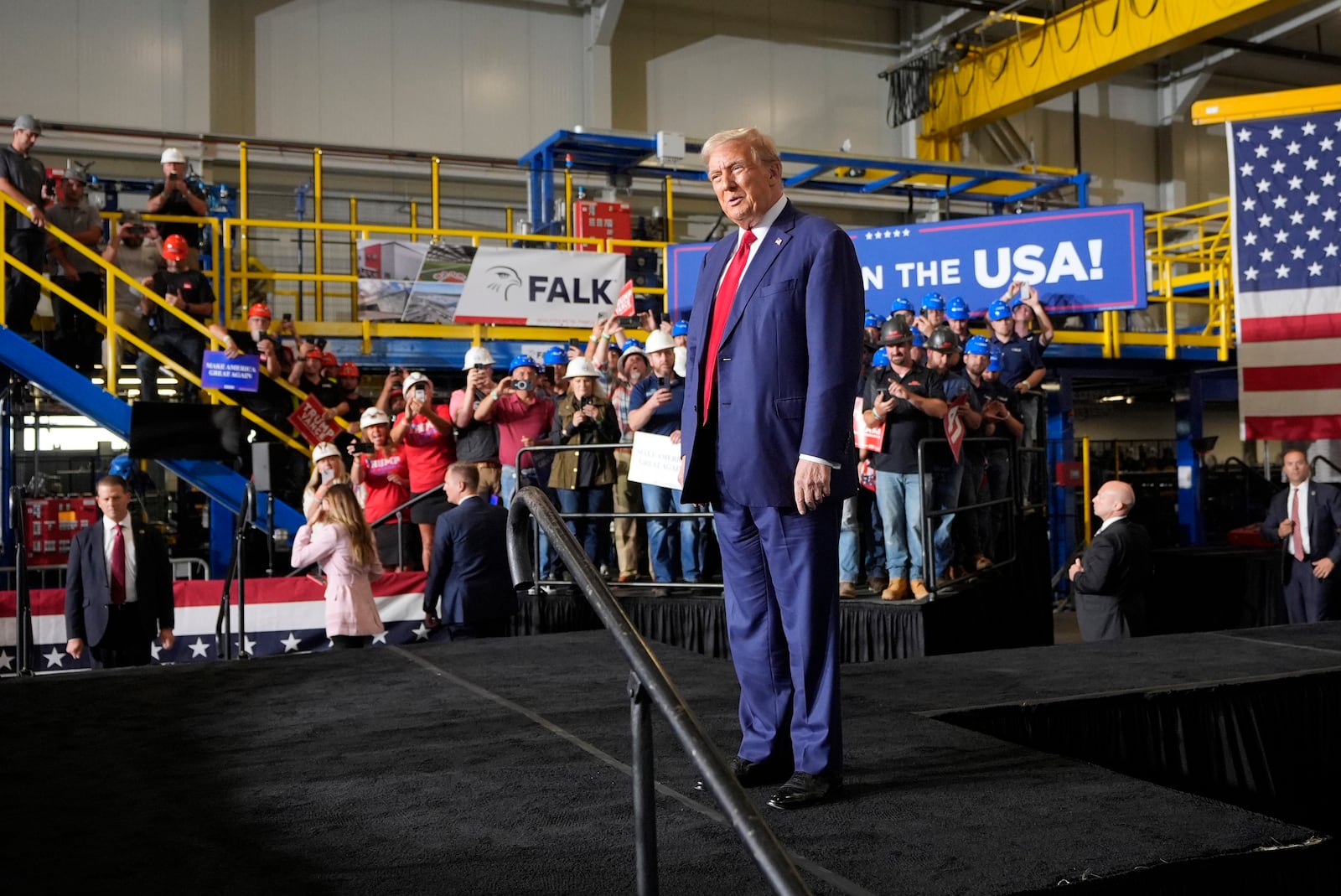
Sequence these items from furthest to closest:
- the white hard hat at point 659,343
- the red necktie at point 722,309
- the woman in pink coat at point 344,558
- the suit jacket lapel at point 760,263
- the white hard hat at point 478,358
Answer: the white hard hat at point 478,358, the white hard hat at point 659,343, the woman in pink coat at point 344,558, the red necktie at point 722,309, the suit jacket lapel at point 760,263

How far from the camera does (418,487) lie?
9906mm

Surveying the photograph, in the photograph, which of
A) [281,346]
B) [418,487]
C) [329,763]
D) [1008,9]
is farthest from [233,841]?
[1008,9]

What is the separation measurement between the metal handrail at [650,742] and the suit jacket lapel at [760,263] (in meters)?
0.96

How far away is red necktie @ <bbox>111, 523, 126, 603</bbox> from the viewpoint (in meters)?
7.92

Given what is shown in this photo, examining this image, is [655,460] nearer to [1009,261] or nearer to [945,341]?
[945,341]

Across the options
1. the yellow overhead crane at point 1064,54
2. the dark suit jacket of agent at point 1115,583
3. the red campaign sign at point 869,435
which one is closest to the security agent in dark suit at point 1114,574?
the dark suit jacket of agent at point 1115,583

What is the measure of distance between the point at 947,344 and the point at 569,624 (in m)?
3.49

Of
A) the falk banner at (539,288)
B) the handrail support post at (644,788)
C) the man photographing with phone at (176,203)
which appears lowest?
the handrail support post at (644,788)

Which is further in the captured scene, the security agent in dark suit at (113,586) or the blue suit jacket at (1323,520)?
the blue suit jacket at (1323,520)

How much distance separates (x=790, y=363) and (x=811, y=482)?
1.21 feet

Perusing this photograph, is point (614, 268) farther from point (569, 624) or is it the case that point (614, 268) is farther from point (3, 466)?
point (3, 466)

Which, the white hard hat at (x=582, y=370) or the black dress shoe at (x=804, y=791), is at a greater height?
the white hard hat at (x=582, y=370)

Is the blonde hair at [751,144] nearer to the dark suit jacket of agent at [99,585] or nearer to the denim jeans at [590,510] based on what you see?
the denim jeans at [590,510]

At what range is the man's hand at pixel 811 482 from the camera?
11.0ft
